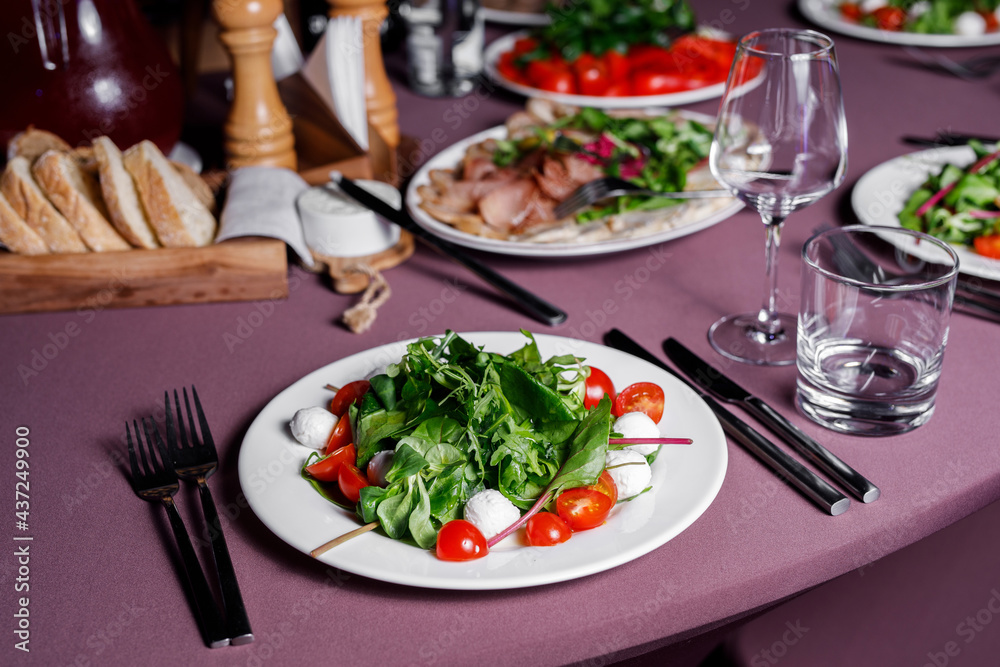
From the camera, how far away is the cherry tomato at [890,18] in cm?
223

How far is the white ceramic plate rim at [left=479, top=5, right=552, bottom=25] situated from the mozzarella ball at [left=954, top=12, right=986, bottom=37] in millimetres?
1051

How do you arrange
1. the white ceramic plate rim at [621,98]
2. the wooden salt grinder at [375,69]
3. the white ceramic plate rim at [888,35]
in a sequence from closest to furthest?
the wooden salt grinder at [375,69] → the white ceramic plate rim at [621,98] → the white ceramic plate rim at [888,35]

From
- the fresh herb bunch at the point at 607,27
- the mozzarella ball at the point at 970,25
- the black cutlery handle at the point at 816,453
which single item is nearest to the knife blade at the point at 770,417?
the black cutlery handle at the point at 816,453

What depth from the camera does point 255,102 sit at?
55.3 inches

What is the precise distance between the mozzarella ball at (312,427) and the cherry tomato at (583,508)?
254 mm

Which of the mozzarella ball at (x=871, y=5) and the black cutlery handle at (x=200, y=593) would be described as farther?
the mozzarella ball at (x=871, y=5)

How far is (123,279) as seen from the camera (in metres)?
1.18

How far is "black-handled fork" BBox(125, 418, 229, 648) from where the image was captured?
0.70 meters

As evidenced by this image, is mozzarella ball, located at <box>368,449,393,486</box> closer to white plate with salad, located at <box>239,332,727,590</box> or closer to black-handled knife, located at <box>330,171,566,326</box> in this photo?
white plate with salad, located at <box>239,332,727,590</box>

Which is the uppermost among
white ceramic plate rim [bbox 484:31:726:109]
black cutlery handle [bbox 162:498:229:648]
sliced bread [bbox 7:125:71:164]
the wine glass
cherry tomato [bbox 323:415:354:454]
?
the wine glass

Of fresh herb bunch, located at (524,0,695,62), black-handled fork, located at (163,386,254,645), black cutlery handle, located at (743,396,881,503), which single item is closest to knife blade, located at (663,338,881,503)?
black cutlery handle, located at (743,396,881,503)

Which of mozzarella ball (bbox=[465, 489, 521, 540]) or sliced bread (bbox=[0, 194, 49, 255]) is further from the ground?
sliced bread (bbox=[0, 194, 49, 255])

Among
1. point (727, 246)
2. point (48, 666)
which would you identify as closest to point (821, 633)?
point (727, 246)

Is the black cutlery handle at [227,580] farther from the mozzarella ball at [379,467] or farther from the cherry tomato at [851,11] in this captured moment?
the cherry tomato at [851,11]
